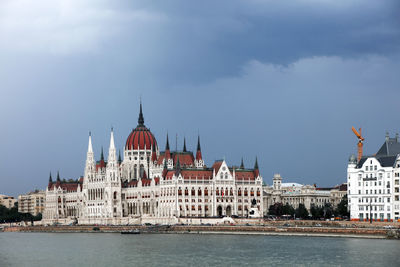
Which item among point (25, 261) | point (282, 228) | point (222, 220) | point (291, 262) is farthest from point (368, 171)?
point (25, 261)

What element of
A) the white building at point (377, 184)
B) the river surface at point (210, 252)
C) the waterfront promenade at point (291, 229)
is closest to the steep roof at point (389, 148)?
the white building at point (377, 184)

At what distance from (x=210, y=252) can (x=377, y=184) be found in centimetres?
5100

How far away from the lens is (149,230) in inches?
6841

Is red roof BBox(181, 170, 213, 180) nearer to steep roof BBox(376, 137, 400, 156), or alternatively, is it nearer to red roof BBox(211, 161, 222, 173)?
red roof BBox(211, 161, 222, 173)

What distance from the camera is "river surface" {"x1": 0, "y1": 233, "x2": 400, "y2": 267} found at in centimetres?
10088

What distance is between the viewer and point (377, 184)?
154 meters

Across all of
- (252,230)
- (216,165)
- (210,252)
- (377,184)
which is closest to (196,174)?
(216,165)

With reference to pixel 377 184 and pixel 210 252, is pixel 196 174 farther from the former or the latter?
pixel 210 252

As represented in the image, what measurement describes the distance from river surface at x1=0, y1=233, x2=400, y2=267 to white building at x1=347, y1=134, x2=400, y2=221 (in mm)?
23330

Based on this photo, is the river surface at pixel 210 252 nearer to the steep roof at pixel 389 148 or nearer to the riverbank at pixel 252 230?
the riverbank at pixel 252 230

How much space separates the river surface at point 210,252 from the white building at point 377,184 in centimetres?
2333

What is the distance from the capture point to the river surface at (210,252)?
3971 inches

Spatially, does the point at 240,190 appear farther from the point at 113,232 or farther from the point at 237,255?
the point at 237,255

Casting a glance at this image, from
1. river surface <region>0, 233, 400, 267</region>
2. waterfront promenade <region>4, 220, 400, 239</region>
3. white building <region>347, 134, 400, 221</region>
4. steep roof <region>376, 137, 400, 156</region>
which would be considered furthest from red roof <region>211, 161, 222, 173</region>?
river surface <region>0, 233, 400, 267</region>
